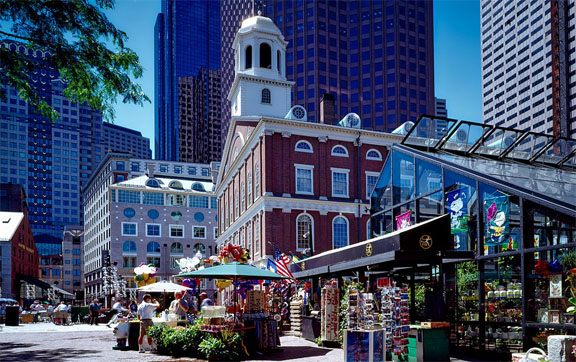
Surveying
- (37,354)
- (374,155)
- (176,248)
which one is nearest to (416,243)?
(37,354)

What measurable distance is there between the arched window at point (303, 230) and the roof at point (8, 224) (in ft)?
117

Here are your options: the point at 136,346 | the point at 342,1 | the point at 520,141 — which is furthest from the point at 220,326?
the point at 342,1

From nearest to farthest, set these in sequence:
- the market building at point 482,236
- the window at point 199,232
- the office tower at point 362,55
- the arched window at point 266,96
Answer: the market building at point 482,236 → the arched window at point 266,96 → the window at point 199,232 → the office tower at point 362,55

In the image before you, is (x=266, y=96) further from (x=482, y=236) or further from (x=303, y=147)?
(x=482, y=236)

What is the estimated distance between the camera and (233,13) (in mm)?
→ 122438

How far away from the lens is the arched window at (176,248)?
87.5 meters

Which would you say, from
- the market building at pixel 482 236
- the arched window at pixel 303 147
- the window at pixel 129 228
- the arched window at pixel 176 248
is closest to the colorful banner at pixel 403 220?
the market building at pixel 482 236

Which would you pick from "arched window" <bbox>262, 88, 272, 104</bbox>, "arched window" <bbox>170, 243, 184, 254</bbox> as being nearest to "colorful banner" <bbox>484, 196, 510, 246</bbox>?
"arched window" <bbox>262, 88, 272, 104</bbox>

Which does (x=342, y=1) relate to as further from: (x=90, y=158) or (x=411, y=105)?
(x=90, y=158)

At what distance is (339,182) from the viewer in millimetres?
43031

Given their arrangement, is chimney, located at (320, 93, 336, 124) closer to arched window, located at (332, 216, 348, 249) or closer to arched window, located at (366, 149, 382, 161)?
arched window, located at (366, 149, 382, 161)

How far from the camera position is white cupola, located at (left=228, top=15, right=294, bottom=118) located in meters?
49.7

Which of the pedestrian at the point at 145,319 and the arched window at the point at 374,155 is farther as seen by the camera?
the arched window at the point at 374,155

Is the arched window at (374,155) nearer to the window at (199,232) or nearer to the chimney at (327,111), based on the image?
the chimney at (327,111)
